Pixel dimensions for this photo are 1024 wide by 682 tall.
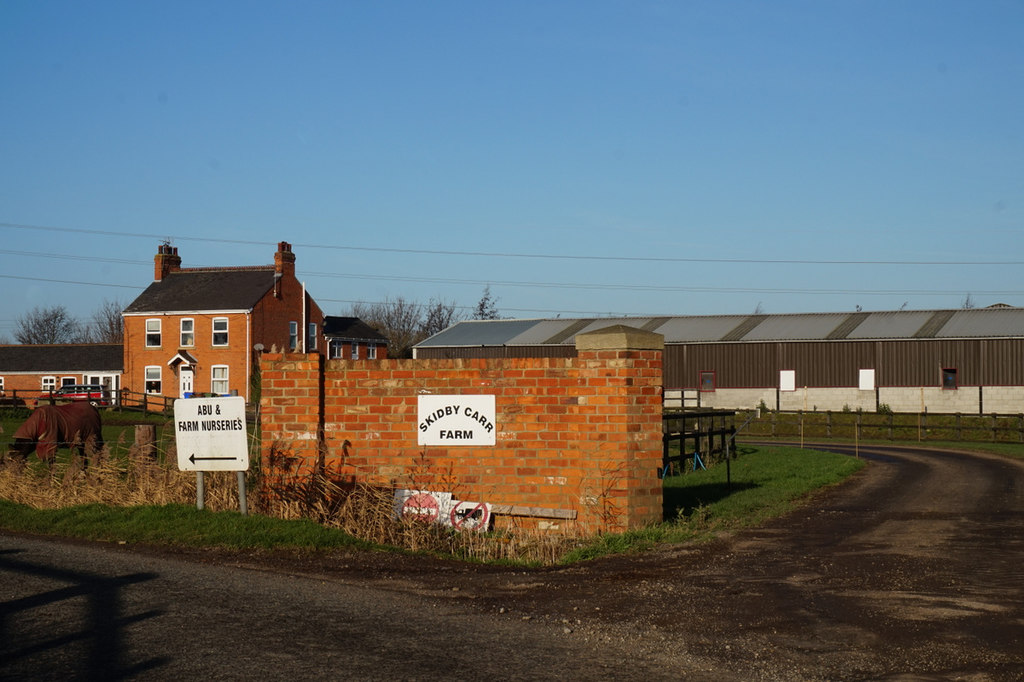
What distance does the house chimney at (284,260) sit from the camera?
61.7 m

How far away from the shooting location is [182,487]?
13.4 meters

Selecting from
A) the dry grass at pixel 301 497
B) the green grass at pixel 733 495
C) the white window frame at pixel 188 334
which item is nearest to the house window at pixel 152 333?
the white window frame at pixel 188 334

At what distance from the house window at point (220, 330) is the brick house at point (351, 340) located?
29.9 feet

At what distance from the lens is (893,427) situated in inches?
1475

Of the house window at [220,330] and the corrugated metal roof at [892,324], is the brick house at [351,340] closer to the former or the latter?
the house window at [220,330]

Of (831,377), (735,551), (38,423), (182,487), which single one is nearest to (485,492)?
(735,551)

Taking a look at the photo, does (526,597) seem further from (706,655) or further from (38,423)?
(38,423)

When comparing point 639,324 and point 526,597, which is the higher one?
point 639,324

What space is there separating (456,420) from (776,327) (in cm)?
4514

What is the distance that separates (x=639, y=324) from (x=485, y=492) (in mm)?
49606

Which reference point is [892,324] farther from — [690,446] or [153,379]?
[153,379]

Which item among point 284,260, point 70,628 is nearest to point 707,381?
point 284,260

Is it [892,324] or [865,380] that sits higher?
[892,324]

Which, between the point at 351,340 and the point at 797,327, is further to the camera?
the point at 351,340
